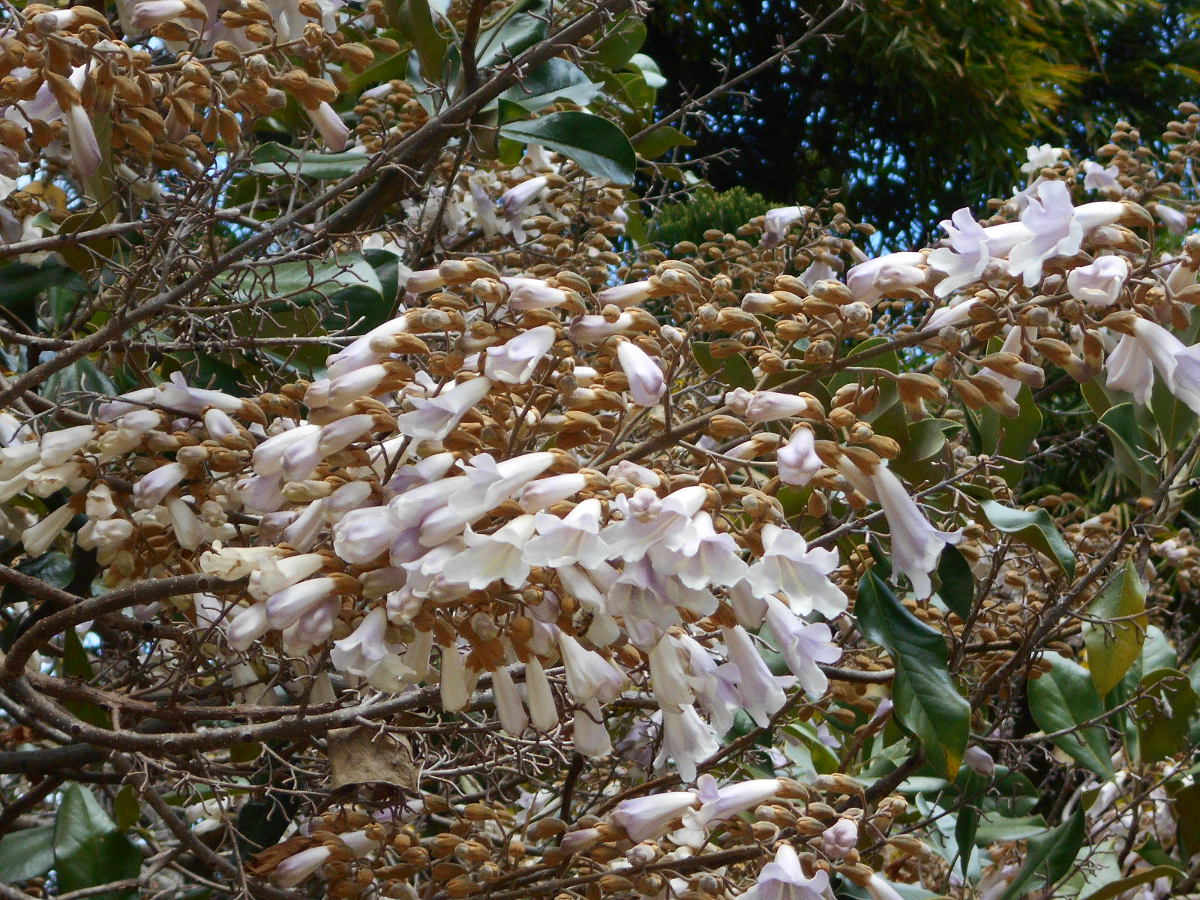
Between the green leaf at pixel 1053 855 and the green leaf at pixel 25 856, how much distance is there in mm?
1414

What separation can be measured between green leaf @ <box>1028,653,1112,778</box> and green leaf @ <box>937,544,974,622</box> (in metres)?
0.47

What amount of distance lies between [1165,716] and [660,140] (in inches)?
57.3

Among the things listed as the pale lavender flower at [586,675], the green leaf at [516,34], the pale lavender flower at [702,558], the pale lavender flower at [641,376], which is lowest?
the pale lavender flower at [586,675]

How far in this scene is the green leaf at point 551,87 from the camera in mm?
1807

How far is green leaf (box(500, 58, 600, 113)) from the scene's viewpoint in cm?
181

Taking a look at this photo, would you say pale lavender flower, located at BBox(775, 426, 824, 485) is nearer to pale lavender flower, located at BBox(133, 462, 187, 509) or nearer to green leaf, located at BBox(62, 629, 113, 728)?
pale lavender flower, located at BBox(133, 462, 187, 509)

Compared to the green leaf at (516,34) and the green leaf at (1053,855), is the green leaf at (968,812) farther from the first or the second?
the green leaf at (516,34)

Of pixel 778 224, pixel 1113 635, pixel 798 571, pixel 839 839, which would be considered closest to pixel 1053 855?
pixel 1113 635

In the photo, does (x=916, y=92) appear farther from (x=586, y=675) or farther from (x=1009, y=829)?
(x=586, y=675)

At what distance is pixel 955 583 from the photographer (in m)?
1.46

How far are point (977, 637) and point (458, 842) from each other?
1.03 meters

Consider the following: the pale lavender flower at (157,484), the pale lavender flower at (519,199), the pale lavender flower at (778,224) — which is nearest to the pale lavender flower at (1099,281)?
the pale lavender flower at (157,484)

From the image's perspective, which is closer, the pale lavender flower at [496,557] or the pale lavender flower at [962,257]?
the pale lavender flower at [496,557]

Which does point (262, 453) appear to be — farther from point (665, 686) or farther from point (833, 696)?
point (833, 696)
